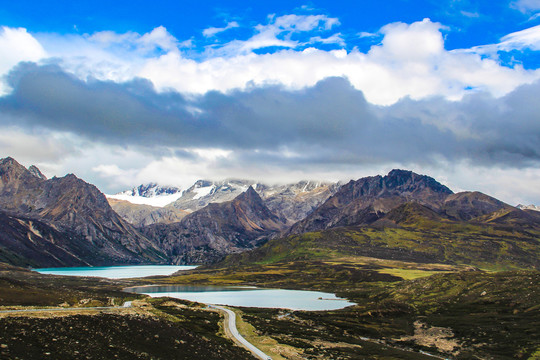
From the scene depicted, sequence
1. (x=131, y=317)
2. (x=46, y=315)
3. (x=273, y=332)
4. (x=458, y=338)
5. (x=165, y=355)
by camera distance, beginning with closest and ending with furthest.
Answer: (x=165, y=355) < (x=46, y=315) < (x=131, y=317) < (x=273, y=332) < (x=458, y=338)

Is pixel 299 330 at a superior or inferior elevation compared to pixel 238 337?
inferior

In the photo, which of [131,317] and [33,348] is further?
[131,317]

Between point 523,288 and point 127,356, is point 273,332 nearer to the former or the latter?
point 127,356

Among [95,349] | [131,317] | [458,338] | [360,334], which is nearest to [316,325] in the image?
[360,334]

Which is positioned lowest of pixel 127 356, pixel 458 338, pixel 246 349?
pixel 458 338

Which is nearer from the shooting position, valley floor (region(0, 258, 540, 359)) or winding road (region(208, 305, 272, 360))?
valley floor (region(0, 258, 540, 359))

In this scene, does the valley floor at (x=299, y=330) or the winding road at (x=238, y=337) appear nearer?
the valley floor at (x=299, y=330)

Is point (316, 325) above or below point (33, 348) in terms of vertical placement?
below

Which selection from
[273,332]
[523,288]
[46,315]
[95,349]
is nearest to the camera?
[95,349]

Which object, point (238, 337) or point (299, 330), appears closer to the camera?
point (238, 337)

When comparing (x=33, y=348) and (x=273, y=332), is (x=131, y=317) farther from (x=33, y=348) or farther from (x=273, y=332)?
(x=273, y=332)
